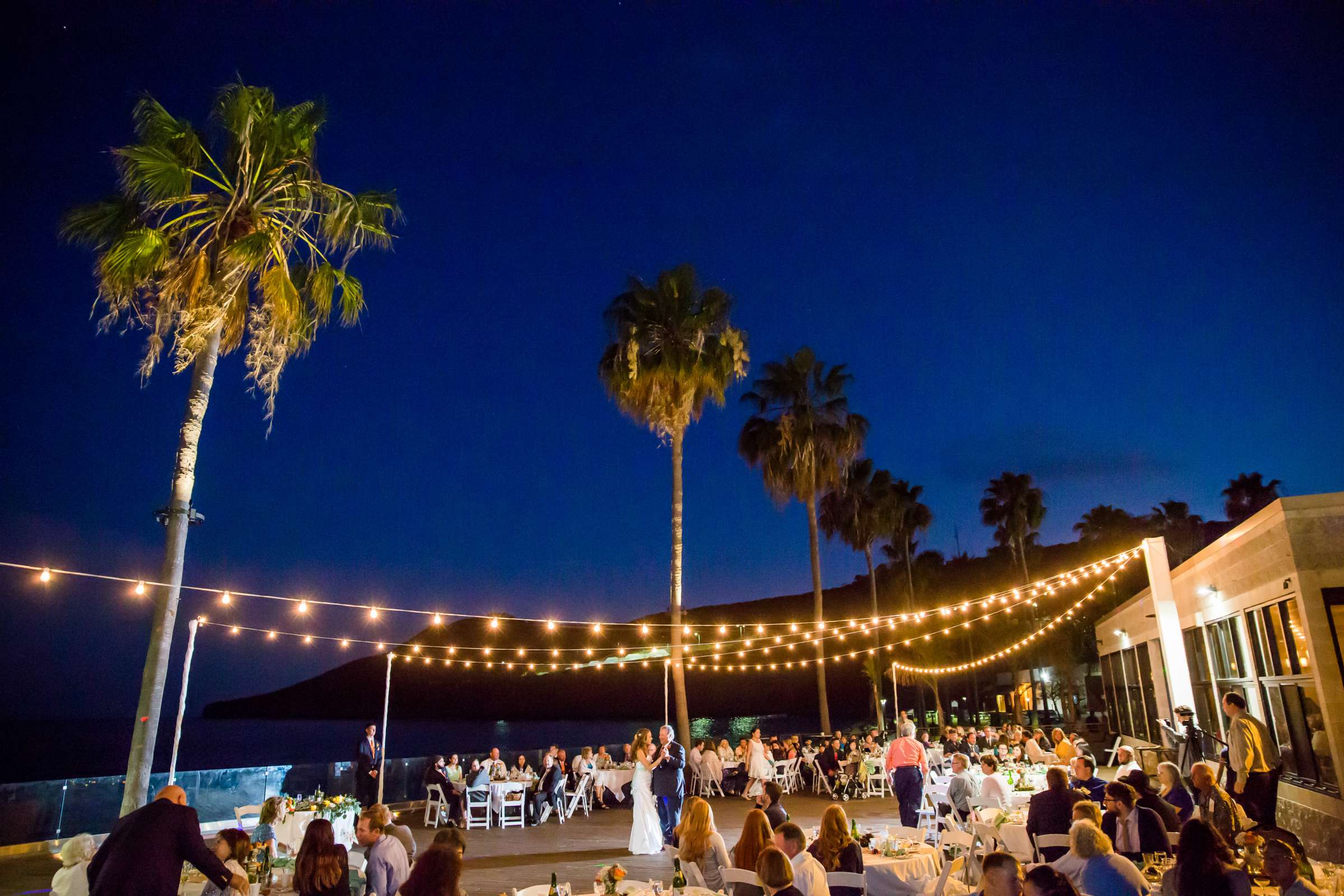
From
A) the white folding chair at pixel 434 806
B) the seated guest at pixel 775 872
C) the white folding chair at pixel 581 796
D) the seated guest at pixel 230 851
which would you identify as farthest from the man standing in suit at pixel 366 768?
the seated guest at pixel 775 872

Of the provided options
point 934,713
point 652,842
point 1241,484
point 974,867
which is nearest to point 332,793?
point 652,842

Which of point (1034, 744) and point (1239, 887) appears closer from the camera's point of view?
point (1239, 887)

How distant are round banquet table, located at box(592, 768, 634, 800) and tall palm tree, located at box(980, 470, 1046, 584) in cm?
2556

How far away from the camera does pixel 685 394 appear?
18.6 metres

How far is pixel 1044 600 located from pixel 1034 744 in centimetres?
1991

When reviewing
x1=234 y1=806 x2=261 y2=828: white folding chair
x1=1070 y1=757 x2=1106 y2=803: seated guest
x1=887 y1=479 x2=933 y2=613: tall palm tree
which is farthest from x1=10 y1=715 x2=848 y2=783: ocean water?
x1=1070 y1=757 x2=1106 y2=803: seated guest

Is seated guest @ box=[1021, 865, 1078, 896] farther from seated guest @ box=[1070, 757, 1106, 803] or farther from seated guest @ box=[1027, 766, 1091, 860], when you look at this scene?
seated guest @ box=[1070, 757, 1106, 803]

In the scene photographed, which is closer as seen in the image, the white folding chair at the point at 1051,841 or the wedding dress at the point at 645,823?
the white folding chair at the point at 1051,841

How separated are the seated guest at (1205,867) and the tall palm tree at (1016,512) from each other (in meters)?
34.5

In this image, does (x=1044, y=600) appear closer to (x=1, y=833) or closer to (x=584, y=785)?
(x=584, y=785)

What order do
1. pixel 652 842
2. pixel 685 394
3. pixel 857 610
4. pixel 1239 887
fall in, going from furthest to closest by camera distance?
pixel 857 610 < pixel 685 394 < pixel 652 842 < pixel 1239 887

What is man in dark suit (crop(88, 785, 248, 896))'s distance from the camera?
488 centimetres

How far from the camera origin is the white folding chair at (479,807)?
1480cm

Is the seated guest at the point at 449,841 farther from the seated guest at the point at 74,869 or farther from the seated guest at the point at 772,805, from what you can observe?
the seated guest at the point at 772,805
